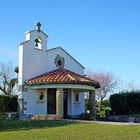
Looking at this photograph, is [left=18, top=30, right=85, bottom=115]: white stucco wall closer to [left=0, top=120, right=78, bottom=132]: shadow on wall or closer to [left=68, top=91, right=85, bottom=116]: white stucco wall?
[left=68, top=91, right=85, bottom=116]: white stucco wall

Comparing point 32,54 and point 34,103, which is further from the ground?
point 32,54

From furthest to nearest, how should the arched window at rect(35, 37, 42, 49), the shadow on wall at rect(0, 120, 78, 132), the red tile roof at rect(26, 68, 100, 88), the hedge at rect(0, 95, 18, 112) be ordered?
1. the arched window at rect(35, 37, 42, 49)
2. the hedge at rect(0, 95, 18, 112)
3. the red tile roof at rect(26, 68, 100, 88)
4. the shadow on wall at rect(0, 120, 78, 132)

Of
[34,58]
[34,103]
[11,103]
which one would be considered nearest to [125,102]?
[34,103]

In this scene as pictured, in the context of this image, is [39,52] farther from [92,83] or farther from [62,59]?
[92,83]

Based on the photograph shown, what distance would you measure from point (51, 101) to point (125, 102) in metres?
9.02

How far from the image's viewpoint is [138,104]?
34719 mm

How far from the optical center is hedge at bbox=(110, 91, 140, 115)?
34041 mm

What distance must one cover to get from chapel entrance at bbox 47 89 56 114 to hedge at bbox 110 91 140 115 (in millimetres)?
8321

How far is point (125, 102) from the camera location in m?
33.9

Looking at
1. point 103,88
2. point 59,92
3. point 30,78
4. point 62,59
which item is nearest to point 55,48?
point 62,59

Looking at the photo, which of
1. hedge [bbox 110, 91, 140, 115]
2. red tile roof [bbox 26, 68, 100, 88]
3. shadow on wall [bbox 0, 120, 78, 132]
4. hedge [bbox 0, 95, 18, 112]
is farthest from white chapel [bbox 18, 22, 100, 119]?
hedge [bbox 110, 91, 140, 115]

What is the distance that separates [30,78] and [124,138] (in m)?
15.5

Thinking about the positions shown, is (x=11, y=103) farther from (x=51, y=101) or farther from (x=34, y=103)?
(x=51, y=101)

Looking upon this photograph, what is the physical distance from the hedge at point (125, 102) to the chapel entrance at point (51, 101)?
27.3ft
